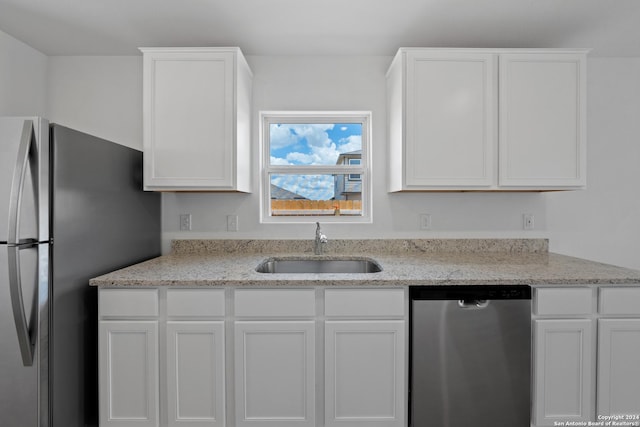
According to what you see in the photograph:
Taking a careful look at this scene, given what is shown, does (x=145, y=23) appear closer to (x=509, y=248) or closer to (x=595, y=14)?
(x=595, y=14)

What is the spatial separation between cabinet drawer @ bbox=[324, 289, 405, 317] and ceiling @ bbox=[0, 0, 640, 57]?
1.60 m

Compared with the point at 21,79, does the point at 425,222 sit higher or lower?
lower

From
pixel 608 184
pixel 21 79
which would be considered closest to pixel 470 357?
pixel 608 184

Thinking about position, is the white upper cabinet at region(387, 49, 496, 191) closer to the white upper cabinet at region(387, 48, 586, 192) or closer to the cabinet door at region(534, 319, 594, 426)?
the white upper cabinet at region(387, 48, 586, 192)

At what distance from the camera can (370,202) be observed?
2596mm

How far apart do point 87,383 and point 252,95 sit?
2.06 meters

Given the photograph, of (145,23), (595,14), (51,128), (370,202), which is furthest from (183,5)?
(595,14)

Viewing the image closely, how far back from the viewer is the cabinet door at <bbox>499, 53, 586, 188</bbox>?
2100mm

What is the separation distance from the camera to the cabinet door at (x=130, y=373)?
167cm

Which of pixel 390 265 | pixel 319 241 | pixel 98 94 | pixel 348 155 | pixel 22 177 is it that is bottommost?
pixel 390 265

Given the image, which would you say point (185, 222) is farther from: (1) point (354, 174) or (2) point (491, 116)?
(2) point (491, 116)

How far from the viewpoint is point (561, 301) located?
5.57ft

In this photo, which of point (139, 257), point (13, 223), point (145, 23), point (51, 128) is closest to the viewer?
point (13, 223)

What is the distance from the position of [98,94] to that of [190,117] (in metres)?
1.02
